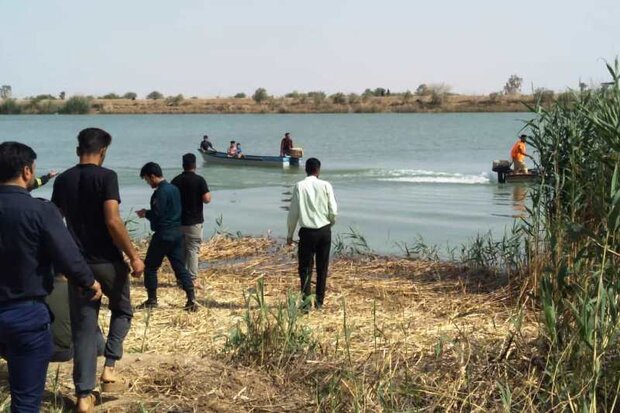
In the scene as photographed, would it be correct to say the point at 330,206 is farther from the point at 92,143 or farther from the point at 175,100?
the point at 175,100

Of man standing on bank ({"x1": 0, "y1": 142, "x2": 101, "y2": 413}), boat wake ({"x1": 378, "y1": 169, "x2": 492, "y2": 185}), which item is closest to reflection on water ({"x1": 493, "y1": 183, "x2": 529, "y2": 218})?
boat wake ({"x1": 378, "y1": 169, "x2": 492, "y2": 185})

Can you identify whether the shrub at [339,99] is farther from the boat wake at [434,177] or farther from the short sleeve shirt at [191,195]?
the short sleeve shirt at [191,195]

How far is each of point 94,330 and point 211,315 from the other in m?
3.20

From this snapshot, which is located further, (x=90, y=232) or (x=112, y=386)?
(x=112, y=386)

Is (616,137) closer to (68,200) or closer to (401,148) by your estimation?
(68,200)

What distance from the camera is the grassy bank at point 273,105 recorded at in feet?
298

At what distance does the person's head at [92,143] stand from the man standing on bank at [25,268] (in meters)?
0.72

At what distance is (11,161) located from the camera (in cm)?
401

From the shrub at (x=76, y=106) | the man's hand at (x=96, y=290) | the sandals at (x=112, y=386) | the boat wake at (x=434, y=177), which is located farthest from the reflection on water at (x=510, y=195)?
the shrub at (x=76, y=106)

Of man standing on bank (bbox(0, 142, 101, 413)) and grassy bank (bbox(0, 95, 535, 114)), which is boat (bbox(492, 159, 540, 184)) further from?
grassy bank (bbox(0, 95, 535, 114))

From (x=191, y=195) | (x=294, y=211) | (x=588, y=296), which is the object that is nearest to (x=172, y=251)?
(x=191, y=195)

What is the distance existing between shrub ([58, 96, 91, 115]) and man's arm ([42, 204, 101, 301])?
9920cm

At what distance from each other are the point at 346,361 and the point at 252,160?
2749 cm

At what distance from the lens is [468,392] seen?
5117 millimetres
